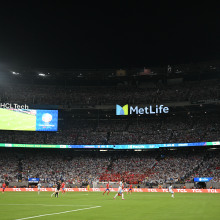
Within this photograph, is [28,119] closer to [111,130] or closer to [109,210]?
[111,130]

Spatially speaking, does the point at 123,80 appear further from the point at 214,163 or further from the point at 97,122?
the point at 214,163

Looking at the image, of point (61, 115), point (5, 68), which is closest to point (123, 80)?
point (61, 115)

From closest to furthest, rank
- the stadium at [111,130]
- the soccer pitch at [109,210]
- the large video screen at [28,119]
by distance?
the soccer pitch at [109,210] < the stadium at [111,130] < the large video screen at [28,119]

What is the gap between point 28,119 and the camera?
70.6 metres

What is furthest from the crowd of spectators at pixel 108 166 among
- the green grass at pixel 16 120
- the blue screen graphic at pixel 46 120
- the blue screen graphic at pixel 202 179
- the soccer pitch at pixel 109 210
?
the soccer pitch at pixel 109 210

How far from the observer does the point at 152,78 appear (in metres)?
84.6

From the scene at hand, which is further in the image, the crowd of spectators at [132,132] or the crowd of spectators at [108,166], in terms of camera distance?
the crowd of spectators at [132,132]

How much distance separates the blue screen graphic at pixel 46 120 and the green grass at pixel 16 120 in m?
1.08

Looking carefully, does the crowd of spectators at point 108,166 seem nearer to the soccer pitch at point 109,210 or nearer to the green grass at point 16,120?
the green grass at point 16,120

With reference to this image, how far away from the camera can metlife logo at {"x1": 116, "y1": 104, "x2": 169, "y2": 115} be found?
74375 mm

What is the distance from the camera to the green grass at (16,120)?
6862 cm

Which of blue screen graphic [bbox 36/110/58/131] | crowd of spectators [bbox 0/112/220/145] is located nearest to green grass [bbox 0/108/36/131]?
blue screen graphic [bbox 36/110/58/131]

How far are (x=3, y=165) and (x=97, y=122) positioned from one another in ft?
82.9

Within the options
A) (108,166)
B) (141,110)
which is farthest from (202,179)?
(141,110)
